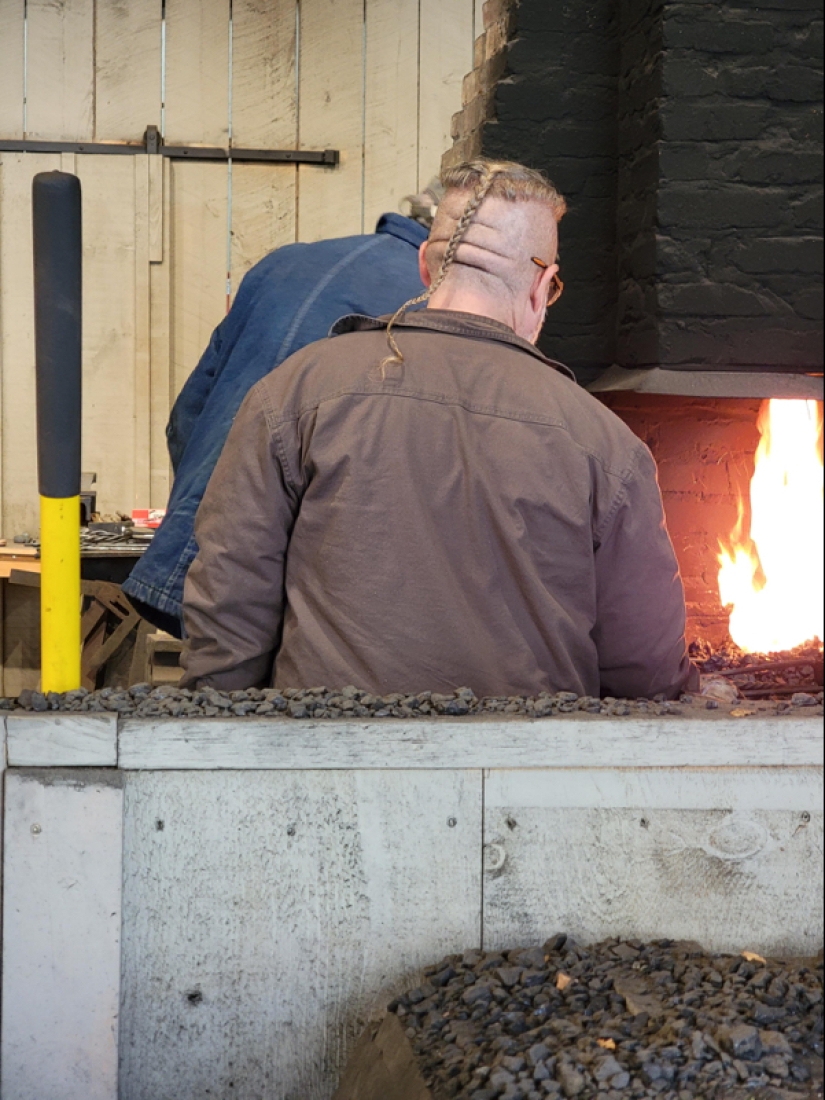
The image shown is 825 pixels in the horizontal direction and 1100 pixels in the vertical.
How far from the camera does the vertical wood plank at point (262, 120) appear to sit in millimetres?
6242

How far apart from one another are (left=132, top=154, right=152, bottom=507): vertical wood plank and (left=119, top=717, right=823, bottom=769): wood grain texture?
486 cm

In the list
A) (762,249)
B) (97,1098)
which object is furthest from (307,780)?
(762,249)

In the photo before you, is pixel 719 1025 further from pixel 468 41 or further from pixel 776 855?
pixel 468 41

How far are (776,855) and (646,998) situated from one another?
0.26 m

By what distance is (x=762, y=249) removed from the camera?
348 centimetres

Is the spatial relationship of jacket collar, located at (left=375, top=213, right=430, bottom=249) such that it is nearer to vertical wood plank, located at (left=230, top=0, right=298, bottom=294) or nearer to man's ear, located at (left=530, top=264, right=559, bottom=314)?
man's ear, located at (left=530, top=264, right=559, bottom=314)

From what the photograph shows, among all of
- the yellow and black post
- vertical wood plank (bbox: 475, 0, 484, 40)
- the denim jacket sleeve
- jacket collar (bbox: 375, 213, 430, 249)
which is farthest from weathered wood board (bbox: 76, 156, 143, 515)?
the yellow and black post

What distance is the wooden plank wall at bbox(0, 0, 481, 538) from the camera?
6.17m

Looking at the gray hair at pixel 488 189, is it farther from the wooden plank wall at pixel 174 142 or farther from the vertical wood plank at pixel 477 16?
the vertical wood plank at pixel 477 16

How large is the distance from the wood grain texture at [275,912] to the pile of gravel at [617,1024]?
0.09m

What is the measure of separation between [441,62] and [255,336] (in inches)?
157

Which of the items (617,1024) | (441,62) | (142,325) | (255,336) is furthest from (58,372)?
(441,62)

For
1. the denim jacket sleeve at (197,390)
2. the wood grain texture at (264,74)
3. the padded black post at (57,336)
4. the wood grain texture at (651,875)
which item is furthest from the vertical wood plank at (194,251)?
the wood grain texture at (651,875)

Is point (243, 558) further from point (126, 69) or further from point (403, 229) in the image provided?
point (126, 69)
